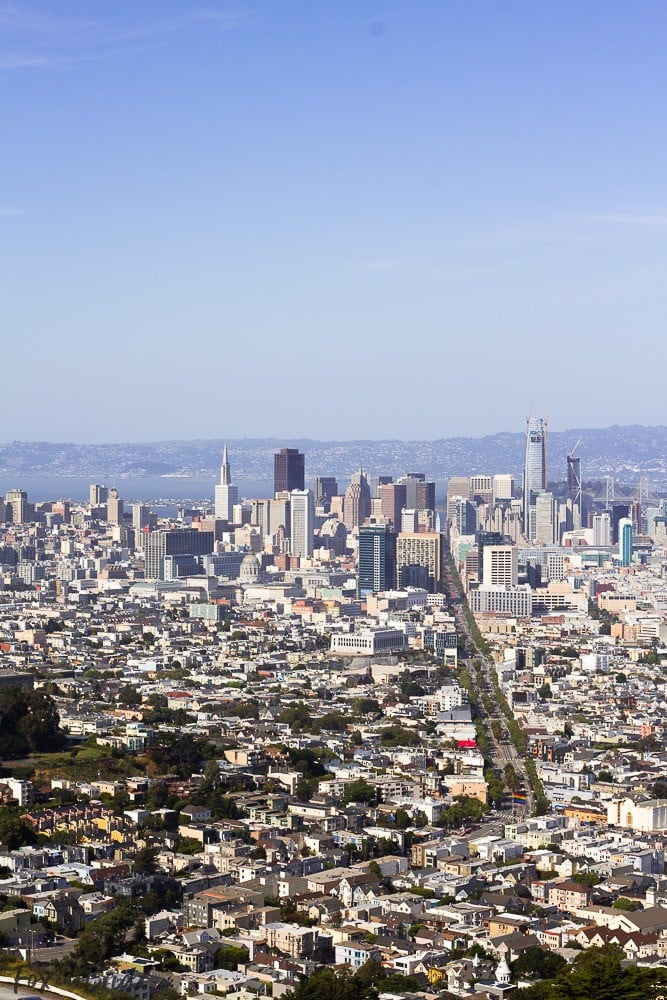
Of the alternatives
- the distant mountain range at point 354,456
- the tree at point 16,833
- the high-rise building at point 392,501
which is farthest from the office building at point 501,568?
the distant mountain range at point 354,456

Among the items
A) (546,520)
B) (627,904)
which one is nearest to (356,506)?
(546,520)

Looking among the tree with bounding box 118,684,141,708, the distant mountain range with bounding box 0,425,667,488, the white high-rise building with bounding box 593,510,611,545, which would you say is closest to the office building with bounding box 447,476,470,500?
the white high-rise building with bounding box 593,510,611,545

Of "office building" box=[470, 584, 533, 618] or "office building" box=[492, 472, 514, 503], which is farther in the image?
"office building" box=[492, 472, 514, 503]

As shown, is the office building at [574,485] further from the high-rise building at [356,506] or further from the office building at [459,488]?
the high-rise building at [356,506]

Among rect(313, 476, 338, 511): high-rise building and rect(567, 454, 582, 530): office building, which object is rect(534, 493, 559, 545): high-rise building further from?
rect(313, 476, 338, 511): high-rise building

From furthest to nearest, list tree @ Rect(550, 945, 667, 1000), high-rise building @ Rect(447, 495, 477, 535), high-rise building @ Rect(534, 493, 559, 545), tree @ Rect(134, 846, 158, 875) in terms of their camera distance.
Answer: high-rise building @ Rect(534, 493, 559, 545)
high-rise building @ Rect(447, 495, 477, 535)
tree @ Rect(134, 846, 158, 875)
tree @ Rect(550, 945, 667, 1000)

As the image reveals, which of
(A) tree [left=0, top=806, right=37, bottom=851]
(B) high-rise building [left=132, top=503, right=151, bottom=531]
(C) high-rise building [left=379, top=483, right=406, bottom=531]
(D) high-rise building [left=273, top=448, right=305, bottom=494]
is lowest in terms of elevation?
(A) tree [left=0, top=806, right=37, bottom=851]

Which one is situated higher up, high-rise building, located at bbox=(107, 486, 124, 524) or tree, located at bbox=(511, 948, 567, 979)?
high-rise building, located at bbox=(107, 486, 124, 524)

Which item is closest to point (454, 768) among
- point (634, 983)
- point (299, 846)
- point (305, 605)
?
point (299, 846)
